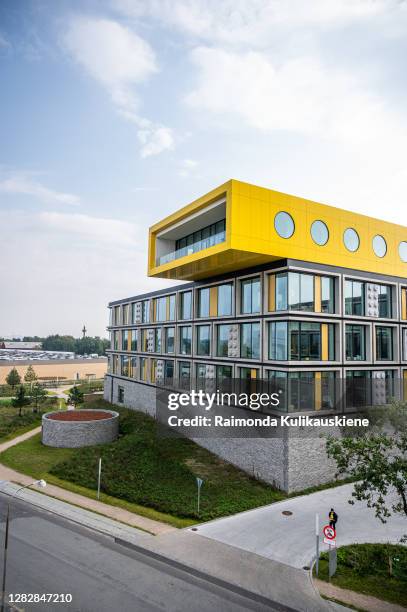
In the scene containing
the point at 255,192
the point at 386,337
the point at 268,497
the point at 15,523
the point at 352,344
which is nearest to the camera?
the point at 15,523

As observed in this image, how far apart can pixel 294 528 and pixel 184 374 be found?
17.3 metres

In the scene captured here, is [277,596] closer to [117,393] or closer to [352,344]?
[352,344]

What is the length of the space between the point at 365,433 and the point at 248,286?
11486 millimetres

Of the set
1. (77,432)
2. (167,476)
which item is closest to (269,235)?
(167,476)

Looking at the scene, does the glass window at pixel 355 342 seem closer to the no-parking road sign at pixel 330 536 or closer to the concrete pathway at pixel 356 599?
the no-parking road sign at pixel 330 536

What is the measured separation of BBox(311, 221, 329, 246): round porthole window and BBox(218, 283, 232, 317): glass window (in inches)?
260

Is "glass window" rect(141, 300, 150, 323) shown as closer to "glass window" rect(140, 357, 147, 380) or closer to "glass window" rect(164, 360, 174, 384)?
"glass window" rect(140, 357, 147, 380)

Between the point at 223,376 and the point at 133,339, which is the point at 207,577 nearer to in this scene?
the point at 223,376

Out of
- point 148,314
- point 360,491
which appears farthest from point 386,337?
point 148,314

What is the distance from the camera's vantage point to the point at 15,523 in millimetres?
19188

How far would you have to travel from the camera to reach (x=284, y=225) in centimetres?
2478

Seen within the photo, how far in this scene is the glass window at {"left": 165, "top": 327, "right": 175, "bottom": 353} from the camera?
37.1m

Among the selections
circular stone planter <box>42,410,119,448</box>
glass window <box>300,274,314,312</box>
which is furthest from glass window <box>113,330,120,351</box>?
glass window <box>300,274,314,312</box>

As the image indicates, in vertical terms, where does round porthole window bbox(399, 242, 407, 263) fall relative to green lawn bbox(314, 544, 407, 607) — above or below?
above
